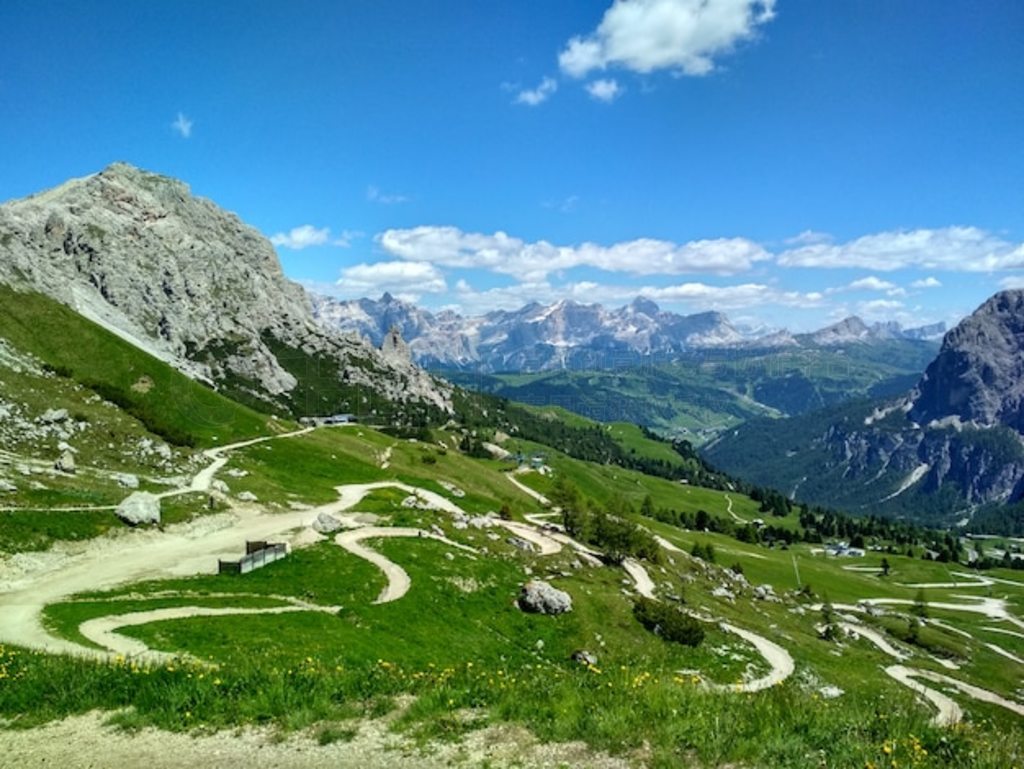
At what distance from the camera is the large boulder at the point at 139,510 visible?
194 ft

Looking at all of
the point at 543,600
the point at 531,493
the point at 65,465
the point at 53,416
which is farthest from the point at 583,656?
the point at 531,493

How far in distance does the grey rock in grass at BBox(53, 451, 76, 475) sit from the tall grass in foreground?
198 feet

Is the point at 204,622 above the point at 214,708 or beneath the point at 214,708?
beneath

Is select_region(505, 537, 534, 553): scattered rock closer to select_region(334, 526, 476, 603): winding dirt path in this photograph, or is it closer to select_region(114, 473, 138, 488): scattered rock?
select_region(334, 526, 476, 603): winding dirt path

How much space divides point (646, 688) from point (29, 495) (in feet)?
205

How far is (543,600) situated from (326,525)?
26.0 m

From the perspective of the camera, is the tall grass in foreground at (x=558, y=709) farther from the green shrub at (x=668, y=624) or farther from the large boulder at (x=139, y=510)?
the green shrub at (x=668, y=624)

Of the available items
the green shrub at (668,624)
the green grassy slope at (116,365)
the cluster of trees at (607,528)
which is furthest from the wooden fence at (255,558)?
the green grassy slope at (116,365)

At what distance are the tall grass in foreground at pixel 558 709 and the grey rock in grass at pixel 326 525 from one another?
48.9 metres

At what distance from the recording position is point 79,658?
19906mm

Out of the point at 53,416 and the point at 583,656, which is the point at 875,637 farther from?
the point at 53,416

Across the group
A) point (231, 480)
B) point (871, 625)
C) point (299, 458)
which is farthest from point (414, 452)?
point (871, 625)

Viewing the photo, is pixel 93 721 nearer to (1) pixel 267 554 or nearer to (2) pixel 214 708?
(2) pixel 214 708

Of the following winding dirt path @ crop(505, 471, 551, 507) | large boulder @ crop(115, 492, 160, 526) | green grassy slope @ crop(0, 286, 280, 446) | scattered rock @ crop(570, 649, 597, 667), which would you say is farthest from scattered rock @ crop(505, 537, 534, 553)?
winding dirt path @ crop(505, 471, 551, 507)
